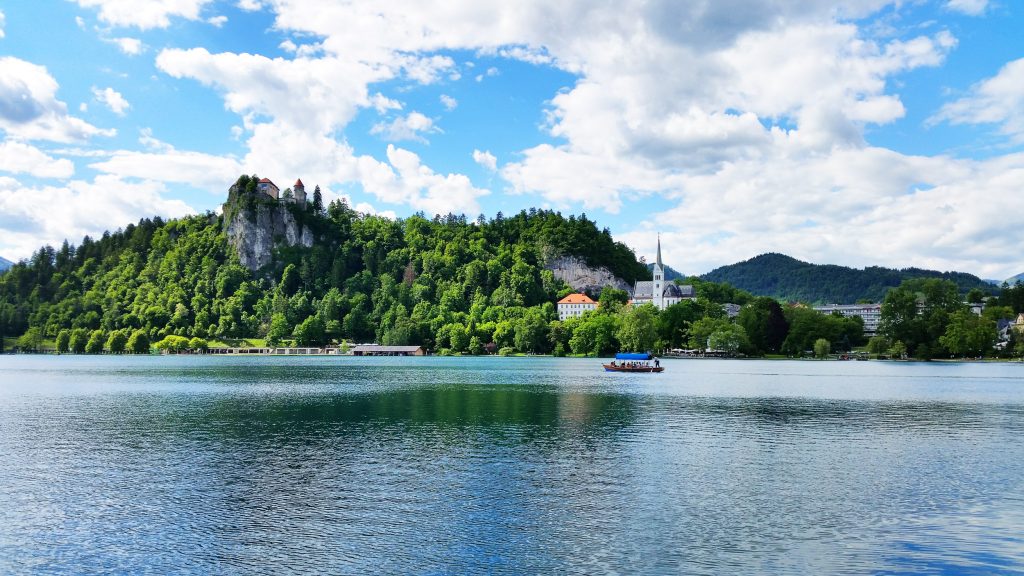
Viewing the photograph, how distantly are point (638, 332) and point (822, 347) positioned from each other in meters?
40.8

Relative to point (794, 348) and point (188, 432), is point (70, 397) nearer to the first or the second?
point (188, 432)

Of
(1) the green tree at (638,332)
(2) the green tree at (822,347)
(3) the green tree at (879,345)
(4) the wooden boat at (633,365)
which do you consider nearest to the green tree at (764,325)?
(2) the green tree at (822,347)

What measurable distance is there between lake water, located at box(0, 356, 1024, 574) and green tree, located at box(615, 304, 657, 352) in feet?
364

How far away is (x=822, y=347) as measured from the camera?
160 metres

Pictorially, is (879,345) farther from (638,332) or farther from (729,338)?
(638,332)

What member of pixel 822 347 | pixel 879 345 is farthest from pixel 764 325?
pixel 879 345

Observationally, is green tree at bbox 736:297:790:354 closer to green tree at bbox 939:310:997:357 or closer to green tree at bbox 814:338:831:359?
green tree at bbox 814:338:831:359

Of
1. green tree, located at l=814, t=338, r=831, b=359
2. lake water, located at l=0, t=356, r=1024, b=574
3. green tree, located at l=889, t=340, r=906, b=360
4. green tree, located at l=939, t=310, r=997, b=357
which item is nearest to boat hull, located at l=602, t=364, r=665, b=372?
lake water, located at l=0, t=356, r=1024, b=574

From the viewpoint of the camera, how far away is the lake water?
1903 centimetres

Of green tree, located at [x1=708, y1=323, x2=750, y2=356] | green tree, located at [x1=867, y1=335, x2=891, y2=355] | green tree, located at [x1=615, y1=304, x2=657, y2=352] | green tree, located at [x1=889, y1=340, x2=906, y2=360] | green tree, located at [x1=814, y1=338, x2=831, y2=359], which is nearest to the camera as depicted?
green tree, located at [x1=889, y1=340, x2=906, y2=360]

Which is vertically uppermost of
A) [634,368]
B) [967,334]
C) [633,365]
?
[967,334]

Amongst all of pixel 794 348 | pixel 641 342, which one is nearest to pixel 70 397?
pixel 641 342

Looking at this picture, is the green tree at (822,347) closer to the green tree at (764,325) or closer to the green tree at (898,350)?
the green tree at (764,325)

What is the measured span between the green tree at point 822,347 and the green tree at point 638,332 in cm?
3591
